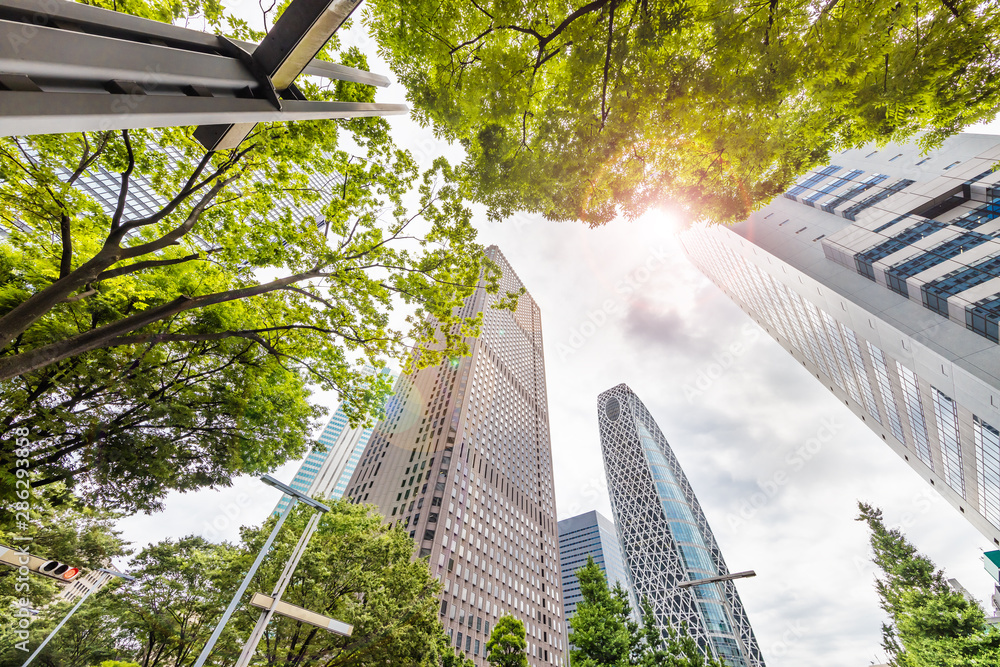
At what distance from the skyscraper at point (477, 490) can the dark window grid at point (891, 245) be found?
28466 mm

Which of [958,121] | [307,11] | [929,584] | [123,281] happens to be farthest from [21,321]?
[929,584]

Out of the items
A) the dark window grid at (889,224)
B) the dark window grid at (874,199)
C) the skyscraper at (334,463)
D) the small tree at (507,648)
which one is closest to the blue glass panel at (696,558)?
the dark window grid at (874,199)

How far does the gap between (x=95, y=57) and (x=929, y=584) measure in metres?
33.9

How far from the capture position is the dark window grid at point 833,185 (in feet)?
82.9

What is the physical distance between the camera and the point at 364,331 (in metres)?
7.46

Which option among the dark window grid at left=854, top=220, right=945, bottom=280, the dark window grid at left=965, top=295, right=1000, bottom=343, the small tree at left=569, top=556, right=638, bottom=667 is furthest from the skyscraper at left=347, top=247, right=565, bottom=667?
the dark window grid at left=965, top=295, right=1000, bottom=343

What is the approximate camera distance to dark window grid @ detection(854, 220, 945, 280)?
1930 centimetres

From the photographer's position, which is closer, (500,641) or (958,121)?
(958,121)

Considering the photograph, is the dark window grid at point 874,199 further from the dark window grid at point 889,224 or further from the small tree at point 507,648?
the small tree at point 507,648

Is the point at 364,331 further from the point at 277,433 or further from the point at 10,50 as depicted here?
the point at 10,50

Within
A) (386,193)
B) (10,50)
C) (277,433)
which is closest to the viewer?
(10,50)

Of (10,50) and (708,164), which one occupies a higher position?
(708,164)

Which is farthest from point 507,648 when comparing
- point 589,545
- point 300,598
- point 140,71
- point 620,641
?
point 589,545

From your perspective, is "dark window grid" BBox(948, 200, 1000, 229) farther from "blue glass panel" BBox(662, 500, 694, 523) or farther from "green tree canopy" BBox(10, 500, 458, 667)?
"blue glass panel" BBox(662, 500, 694, 523)
